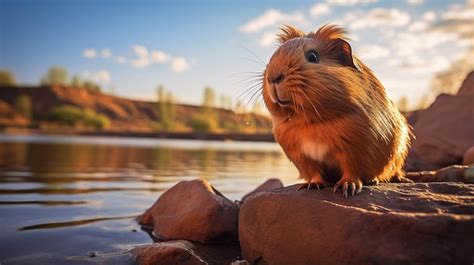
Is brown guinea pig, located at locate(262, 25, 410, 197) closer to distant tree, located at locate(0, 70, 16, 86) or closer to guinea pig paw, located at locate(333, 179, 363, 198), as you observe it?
guinea pig paw, located at locate(333, 179, 363, 198)

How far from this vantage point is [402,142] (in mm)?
3828

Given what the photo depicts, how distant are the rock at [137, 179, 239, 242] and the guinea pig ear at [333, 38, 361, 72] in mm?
2329

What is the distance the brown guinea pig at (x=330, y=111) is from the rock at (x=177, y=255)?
1.22m

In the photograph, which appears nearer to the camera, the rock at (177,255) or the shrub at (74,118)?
the rock at (177,255)

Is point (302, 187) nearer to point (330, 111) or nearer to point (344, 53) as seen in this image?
point (330, 111)

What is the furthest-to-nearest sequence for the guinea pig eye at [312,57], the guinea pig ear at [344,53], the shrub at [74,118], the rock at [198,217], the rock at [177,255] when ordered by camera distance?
1. the shrub at [74,118]
2. the rock at [198,217]
3. the rock at [177,255]
4. the guinea pig ear at [344,53]
5. the guinea pig eye at [312,57]

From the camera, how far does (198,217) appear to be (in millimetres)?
4707

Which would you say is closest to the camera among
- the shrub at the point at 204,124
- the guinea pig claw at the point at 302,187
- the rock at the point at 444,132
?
the guinea pig claw at the point at 302,187

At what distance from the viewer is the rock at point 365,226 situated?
287 cm

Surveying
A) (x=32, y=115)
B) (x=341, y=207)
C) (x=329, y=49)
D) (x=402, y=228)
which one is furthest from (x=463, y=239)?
(x=32, y=115)

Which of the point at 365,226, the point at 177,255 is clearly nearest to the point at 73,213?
the point at 177,255

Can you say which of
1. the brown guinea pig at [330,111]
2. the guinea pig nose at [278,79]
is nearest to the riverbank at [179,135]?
the brown guinea pig at [330,111]

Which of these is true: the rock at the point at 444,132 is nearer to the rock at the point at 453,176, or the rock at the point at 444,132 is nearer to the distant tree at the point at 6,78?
the rock at the point at 453,176

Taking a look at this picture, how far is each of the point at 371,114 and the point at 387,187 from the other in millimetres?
779
